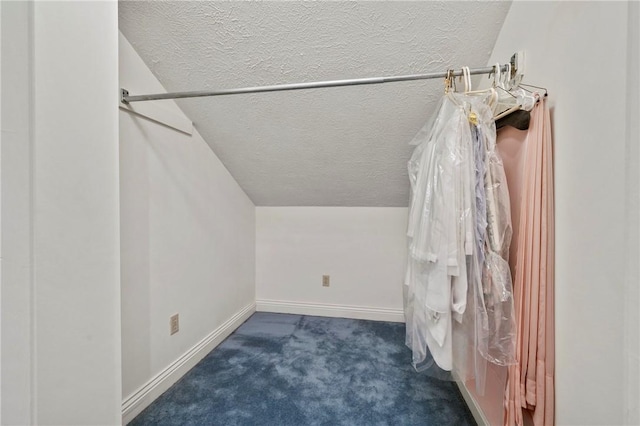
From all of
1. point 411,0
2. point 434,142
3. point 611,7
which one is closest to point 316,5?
point 411,0

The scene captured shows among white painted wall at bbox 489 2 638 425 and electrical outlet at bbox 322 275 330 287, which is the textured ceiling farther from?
electrical outlet at bbox 322 275 330 287

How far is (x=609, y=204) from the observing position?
1.93 ft

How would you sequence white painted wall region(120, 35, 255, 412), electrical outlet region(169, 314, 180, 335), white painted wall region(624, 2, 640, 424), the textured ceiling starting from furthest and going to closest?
electrical outlet region(169, 314, 180, 335), white painted wall region(120, 35, 255, 412), the textured ceiling, white painted wall region(624, 2, 640, 424)

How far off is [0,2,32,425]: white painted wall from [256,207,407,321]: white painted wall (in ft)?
6.62

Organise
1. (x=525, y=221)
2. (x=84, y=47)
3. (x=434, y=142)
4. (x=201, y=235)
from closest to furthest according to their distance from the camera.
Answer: (x=84, y=47) < (x=525, y=221) < (x=434, y=142) < (x=201, y=235)

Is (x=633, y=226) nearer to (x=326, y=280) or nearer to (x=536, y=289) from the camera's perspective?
(x=536, y=289)

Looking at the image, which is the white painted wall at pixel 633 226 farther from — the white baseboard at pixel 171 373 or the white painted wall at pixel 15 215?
the white baseboard at pixel 171 373

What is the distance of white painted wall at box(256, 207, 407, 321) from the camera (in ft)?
7.79

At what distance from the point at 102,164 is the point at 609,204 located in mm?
1380

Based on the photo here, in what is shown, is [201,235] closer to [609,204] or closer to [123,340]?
[123,340]

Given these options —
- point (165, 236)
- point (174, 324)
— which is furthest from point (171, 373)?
point (165, 236)

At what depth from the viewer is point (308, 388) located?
1.44 metres

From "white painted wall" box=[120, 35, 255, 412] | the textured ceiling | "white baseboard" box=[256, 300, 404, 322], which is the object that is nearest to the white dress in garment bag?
the textured ceiling

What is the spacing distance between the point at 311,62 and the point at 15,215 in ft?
4.11
